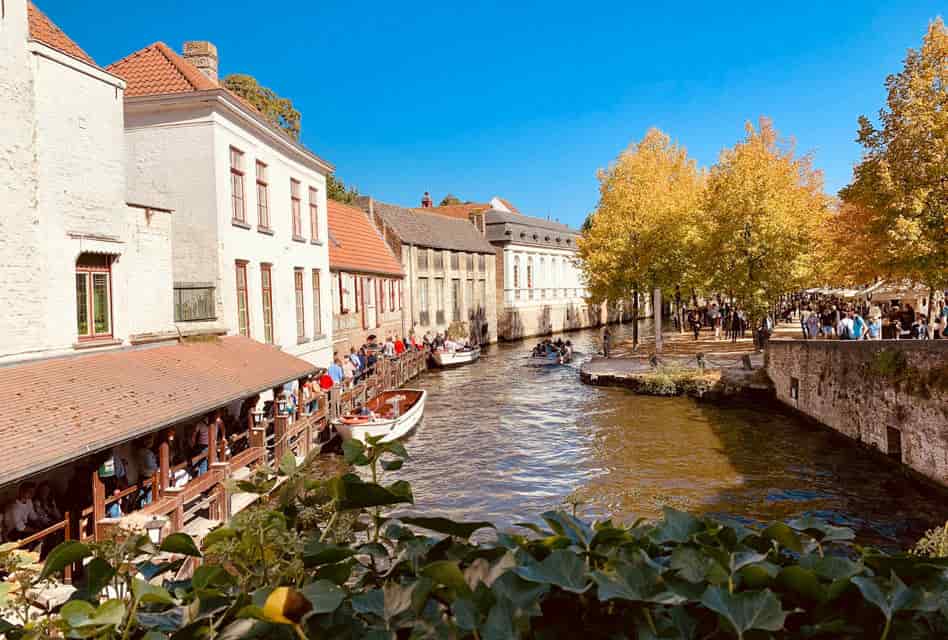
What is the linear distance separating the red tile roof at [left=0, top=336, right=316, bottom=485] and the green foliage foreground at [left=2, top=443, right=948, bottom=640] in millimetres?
6638

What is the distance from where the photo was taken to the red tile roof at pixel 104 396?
778 cm

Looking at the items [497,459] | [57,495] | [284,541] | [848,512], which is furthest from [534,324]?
[284,541]

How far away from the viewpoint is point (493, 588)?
146 cm

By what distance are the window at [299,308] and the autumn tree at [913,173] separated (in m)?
17.2

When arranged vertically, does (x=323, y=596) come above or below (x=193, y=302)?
below

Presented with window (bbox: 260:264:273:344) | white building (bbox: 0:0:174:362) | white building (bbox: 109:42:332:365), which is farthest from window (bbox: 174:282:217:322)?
window (bbox: 260:264:273:344)

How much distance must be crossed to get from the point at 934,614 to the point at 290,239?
70.3 feet

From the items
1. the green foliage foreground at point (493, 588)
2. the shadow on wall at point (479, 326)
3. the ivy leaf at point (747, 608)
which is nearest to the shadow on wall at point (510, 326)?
the shadow on wall at point (479, 326)

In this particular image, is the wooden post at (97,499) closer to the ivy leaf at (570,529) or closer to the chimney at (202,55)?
the ivy leaf at (570,529)

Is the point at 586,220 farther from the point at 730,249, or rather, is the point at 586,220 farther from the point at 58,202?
the point at 58,202

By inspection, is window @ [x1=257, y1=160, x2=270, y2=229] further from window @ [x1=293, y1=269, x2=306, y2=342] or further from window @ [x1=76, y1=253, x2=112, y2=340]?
window @ [x1=76, y1=253, x2=112, y2=340]

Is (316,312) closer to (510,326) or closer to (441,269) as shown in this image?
(441,269)

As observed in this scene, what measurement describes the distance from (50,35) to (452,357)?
2728cm

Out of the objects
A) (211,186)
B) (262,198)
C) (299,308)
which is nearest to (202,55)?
(262,198)
